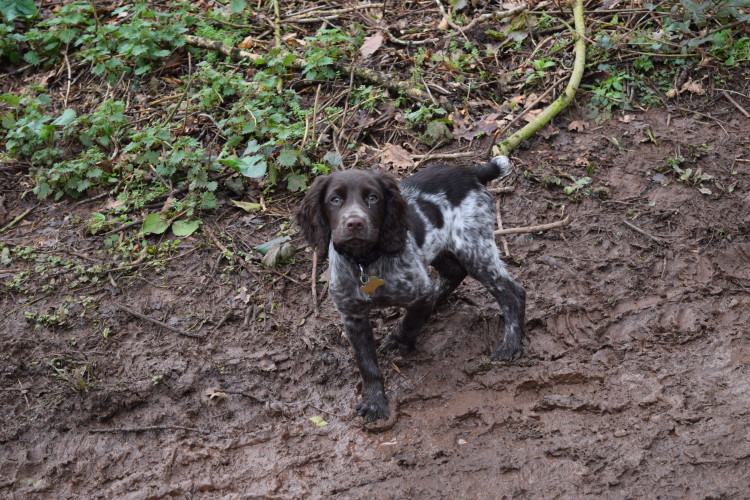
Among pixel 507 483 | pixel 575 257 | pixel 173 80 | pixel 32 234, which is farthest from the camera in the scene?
pixel 173 80

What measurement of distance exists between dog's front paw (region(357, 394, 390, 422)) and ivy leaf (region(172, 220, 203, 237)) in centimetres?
241

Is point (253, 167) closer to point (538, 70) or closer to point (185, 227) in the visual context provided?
point (185, 227)

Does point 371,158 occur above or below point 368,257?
below

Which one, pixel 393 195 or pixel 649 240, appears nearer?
pixel 393 195

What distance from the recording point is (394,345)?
5332 millimetres

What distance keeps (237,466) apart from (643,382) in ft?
8.87

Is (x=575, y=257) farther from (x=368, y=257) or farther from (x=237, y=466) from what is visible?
(x=237, y=466)

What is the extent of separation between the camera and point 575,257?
5.89m

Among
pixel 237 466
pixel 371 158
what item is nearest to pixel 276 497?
pixel 237 466

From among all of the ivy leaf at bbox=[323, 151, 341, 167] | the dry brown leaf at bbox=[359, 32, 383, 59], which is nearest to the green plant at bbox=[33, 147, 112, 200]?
the ivy leaf at bbox=[323, 151, 341, 167]

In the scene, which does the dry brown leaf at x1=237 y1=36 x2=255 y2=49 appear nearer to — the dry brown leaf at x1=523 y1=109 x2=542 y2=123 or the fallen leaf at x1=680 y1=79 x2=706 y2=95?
the dry brown leaf at x1=523 y1=109 x2=542 y2=123

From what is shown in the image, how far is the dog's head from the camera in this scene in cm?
437

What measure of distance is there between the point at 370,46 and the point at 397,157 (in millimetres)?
1803

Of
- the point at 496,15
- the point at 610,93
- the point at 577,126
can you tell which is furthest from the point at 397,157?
the point at 496,15
